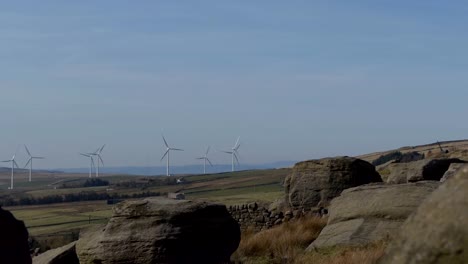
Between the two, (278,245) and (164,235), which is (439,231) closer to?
(164,235)

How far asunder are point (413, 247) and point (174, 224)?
12.2 metres

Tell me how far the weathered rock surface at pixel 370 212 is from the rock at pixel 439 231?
12545 mm

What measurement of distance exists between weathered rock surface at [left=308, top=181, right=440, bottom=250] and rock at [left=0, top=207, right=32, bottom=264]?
7057 millimetres

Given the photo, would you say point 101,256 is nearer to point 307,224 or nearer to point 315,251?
point 315,251

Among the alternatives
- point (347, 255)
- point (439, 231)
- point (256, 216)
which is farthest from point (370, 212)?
point (439, 231)

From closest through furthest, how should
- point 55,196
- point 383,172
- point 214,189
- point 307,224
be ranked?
point 307,224 → point 383,172 → point 214,189 → point 55,196

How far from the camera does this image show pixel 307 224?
72.9 feet

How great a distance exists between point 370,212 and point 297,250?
221 centimetres

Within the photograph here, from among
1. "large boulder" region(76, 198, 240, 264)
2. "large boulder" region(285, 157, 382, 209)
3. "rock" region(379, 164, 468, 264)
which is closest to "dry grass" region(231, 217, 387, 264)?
"large boulder" region(76, 198, 240, 264)

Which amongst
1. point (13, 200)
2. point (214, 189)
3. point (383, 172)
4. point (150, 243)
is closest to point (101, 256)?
point (150, 243)

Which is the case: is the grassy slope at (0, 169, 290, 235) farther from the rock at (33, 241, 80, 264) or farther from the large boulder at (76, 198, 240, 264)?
the large boulder at (76, 198, 240, 264)

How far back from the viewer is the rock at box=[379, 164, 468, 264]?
416 cm

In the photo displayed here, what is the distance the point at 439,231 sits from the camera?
4.21 meters

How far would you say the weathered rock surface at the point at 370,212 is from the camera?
1759 cm
